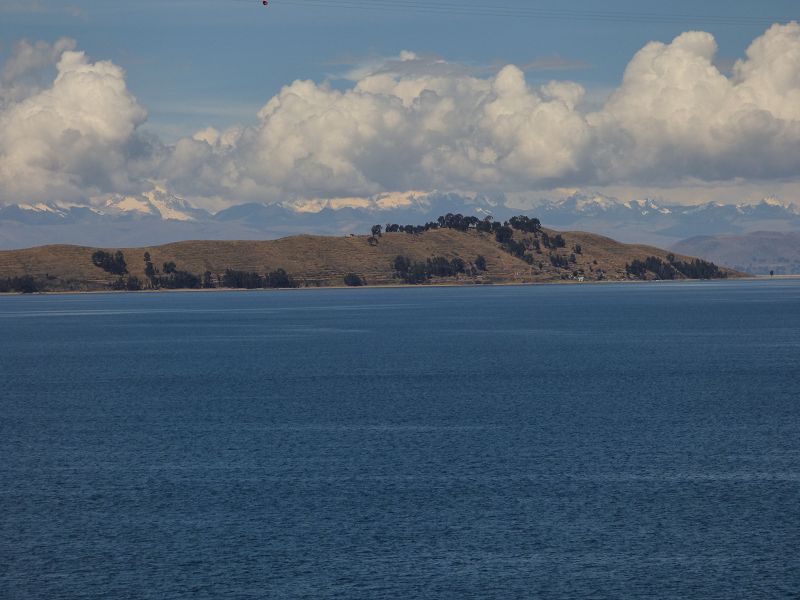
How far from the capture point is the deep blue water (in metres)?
38.2

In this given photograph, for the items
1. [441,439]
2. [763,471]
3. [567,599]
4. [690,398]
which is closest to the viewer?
[567,599]

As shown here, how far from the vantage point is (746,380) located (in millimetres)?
98375

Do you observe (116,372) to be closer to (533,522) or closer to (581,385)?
(581,385)

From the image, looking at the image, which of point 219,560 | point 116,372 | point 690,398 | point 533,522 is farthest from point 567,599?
point 116,372

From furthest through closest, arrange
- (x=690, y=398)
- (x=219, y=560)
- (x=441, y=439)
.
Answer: (x=690, y=398), (x=441, y=439), (x=219, y=560)

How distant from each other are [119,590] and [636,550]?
709 inches

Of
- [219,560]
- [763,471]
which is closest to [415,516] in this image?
[219,560]

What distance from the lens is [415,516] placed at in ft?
150

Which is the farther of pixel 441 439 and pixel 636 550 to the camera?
pixel 441 439

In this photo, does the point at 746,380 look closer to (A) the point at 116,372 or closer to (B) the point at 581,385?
(B) the point at 581,385

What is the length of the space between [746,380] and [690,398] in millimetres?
15123

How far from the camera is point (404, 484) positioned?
52219mm

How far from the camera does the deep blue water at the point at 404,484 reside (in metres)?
38.2

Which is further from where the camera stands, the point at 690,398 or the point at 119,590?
the point at 690,398
